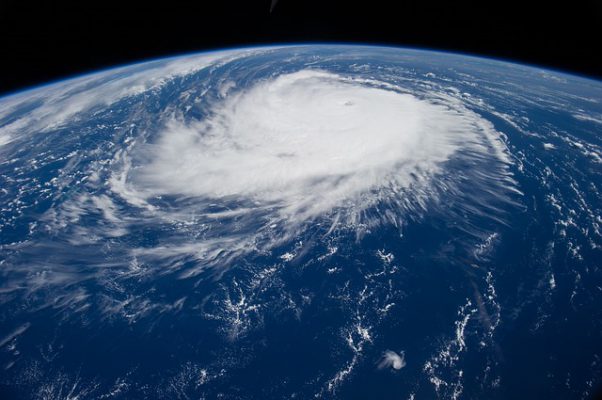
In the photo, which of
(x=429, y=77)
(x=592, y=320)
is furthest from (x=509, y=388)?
(x=429, y=77)

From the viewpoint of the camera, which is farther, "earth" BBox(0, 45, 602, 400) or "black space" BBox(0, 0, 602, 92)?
"earth" BBox(0, 45, 602, 400)

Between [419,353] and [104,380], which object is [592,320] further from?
[104,380]

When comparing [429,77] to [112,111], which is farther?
[429,77]

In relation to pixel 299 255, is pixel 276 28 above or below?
above

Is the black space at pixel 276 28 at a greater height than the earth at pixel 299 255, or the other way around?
the black space at pixel 276 28

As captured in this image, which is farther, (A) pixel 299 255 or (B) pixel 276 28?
(A) pixel 299 255
